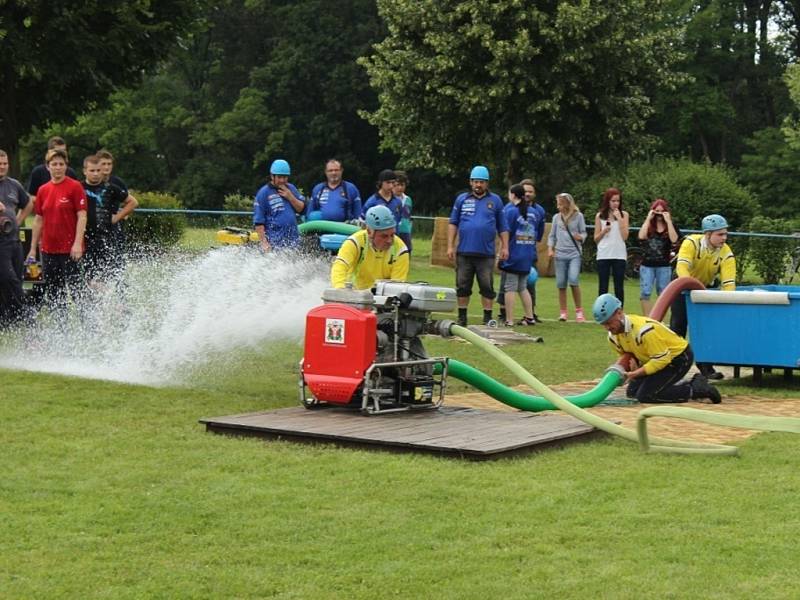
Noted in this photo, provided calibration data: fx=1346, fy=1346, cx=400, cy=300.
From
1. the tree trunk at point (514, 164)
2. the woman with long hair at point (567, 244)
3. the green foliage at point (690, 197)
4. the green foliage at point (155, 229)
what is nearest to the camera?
the woman with long hair at point (567, 244)

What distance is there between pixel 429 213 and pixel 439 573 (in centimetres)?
6044

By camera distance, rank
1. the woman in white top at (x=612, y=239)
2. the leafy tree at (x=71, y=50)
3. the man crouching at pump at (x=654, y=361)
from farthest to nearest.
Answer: the leafy tree at (x=71, y=50) → the woman in white top at (x=612, y=239) → the man crouching at pump at (x=654, y=361)

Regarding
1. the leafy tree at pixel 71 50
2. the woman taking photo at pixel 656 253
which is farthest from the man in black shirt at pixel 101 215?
the leafy tree at pixel 71 50

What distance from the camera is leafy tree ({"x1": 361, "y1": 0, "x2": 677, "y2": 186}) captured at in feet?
123

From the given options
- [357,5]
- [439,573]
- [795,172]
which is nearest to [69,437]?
[439,573]

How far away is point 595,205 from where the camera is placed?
1452 inches

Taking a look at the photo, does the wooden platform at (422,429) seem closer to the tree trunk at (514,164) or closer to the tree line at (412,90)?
the tree line at (412,90)

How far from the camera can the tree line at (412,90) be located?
2466 centimetres

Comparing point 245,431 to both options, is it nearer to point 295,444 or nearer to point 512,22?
point 295,444

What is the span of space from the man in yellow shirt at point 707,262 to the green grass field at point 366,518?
385cm

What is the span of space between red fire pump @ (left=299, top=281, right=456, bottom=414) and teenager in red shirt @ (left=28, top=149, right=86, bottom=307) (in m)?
4.10

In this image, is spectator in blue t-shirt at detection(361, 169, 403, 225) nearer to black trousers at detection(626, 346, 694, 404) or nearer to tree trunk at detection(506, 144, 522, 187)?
black trousers at detection(626, 346, 694, 404)

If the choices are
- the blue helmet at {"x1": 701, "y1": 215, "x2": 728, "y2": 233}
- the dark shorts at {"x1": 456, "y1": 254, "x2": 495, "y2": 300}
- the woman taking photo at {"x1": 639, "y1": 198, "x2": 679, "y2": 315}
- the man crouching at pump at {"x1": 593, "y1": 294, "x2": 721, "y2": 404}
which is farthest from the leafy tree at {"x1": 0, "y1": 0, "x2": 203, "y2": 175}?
the man crouching at pump at {"x1": 593, "y1": 294, "x2": 721, "y2": 404}

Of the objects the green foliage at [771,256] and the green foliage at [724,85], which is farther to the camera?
the green foliage at [724,85]
